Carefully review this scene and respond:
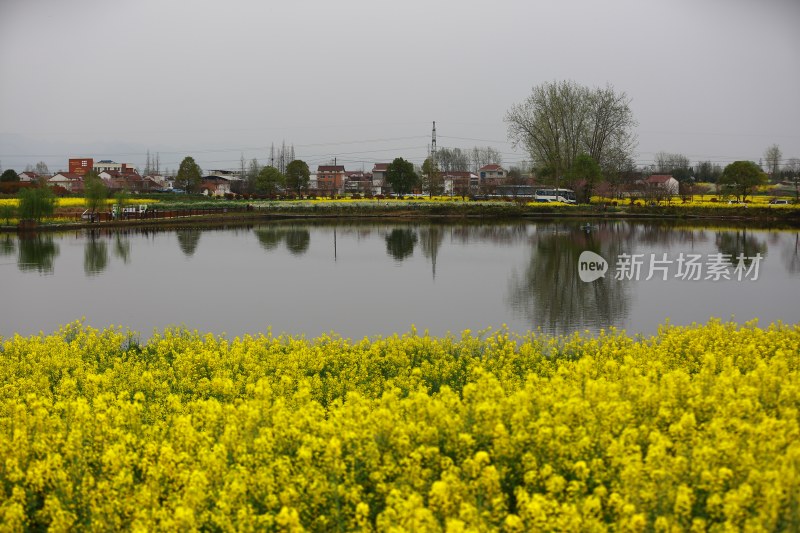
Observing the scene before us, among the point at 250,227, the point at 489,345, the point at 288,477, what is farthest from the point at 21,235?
the point at 288,477

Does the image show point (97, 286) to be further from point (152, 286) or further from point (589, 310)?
point (589, 310)

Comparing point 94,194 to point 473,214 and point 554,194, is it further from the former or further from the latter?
point 554,194

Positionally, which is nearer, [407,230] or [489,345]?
[489,345]

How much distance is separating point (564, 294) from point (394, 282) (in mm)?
3612

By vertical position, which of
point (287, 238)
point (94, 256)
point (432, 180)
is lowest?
point (94, 256)

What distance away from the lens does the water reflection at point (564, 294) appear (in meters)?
10.8

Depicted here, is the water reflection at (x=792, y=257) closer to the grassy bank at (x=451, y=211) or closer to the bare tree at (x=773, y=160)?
the grassy bank at (x=451, y=211)

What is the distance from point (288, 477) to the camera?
362 centimetres

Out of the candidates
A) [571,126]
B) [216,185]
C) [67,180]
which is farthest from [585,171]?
[67,180]

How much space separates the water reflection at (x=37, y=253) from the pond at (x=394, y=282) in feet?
0.39

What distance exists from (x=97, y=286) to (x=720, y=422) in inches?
542

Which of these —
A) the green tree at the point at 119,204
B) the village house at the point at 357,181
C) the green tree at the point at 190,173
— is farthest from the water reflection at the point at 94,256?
the village house at the point at 357,181

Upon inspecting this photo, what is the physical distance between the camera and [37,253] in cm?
2138

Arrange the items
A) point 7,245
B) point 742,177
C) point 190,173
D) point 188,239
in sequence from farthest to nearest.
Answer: point 190,173 → point 742,177 → point 188,239 → point 7,245
